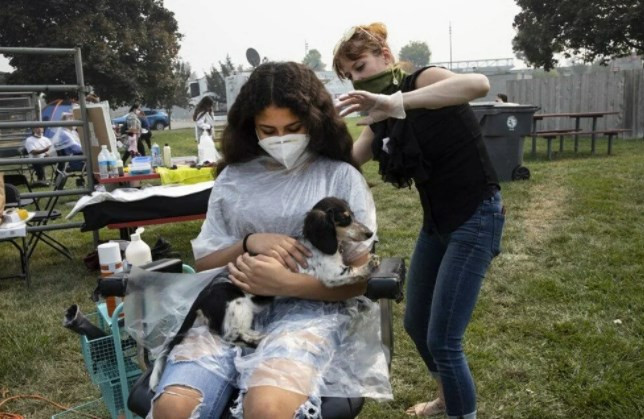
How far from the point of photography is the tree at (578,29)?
44.5 ft

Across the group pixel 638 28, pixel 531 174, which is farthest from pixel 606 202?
pixel 638 28

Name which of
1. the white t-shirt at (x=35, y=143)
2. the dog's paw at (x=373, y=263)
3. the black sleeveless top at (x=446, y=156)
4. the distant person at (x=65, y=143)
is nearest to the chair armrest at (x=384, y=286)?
the dog's paw at (x=373, y=263)

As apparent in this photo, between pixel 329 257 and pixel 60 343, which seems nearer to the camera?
pixel 329 257

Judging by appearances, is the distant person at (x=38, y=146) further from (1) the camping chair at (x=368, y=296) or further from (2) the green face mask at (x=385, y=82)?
(2) the green face mask at (x=385, y=82)

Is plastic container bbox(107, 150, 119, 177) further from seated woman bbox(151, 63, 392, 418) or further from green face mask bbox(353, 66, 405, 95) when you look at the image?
green face mask bbox(353, 66, 405, 95)

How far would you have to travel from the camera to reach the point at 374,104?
1719 millimetres

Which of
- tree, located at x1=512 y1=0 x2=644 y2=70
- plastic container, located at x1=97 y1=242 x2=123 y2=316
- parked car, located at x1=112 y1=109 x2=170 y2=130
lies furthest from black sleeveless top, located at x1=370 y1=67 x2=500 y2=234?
parked car, located at x1=112 y1=109 x2=170 y2=130

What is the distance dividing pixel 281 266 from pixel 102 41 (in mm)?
23881

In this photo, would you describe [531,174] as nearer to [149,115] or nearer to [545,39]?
[545,39]

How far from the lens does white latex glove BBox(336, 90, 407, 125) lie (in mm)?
1688

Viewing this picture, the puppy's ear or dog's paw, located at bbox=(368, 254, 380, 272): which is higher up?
the puppy's ear

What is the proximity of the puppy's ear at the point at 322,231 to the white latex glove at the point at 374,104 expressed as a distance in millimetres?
359

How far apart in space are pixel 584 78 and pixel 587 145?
3034mm

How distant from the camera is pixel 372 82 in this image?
1902 millimetres
